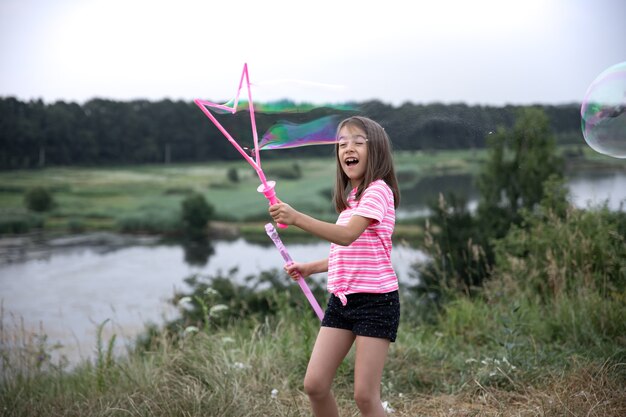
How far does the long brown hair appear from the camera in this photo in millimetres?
2379

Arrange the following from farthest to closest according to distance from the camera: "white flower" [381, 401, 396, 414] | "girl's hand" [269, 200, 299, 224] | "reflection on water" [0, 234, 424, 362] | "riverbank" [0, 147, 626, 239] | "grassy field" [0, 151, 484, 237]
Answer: "grassy field" [0, 151, 484, 237] < "riverbank" [0, 147, 626, 239] < "reflection on water" [0, 234, 424, 362] < "white flower" [381, 401, 396, 414] < "girl's hand" [269, 200, 299, 224]

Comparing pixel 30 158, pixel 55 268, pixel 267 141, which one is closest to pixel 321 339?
pixel 267 141

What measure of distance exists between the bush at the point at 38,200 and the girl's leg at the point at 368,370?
12022 millimetres

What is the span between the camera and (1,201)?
12.7 meters

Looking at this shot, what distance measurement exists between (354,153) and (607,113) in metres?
1.45

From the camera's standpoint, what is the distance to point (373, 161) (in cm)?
238

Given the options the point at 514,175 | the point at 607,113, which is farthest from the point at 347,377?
the point at 514,175

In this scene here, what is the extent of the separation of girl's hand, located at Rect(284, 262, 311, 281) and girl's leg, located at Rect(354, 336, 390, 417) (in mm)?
393

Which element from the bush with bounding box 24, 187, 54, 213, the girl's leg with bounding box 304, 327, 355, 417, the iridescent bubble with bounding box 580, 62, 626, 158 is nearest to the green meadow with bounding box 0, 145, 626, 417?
the girl's leg with bounding box 304, 327, 355, 417

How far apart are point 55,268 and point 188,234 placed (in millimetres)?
2474

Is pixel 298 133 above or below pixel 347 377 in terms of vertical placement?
above

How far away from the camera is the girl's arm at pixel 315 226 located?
2119 millimetres

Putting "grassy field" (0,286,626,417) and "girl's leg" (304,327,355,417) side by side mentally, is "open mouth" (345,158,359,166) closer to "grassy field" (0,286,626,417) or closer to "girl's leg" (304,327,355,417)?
"girl's leg" (304,327,355,417)

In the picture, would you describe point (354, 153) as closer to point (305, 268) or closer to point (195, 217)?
point (305, 268)
